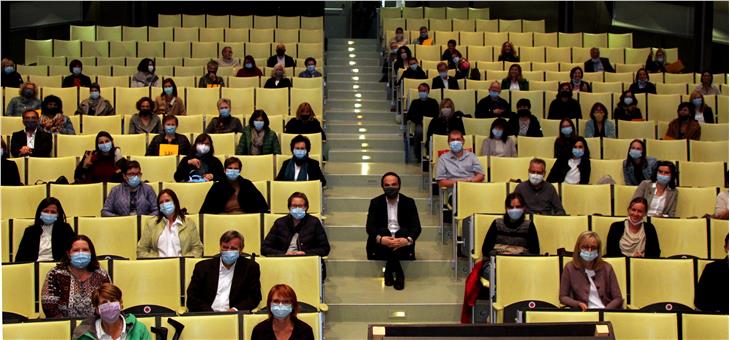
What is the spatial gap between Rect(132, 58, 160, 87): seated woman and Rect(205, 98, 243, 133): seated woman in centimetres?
207

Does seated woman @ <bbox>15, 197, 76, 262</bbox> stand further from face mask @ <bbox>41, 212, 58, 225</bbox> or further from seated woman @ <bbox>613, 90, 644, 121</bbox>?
seated woman @ <bbox>613, 90, 644, 121</bbox>

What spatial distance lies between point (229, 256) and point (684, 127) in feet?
19.0

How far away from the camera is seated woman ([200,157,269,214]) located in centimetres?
843

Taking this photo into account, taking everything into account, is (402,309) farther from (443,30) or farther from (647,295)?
(443,30)

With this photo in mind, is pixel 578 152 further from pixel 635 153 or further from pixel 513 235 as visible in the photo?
pixel 513 235

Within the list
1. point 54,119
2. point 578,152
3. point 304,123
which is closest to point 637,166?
point 578,152

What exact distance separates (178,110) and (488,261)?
4.84 metres

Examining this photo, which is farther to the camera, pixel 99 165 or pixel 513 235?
pixel 99 165

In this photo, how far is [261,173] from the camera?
9.43 meters

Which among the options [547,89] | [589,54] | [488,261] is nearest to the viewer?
[488,261]

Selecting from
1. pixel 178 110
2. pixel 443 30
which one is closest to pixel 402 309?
pixel 178 110

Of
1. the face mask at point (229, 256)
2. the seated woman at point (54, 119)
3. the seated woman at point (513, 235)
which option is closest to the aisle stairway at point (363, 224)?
the seated woman at point (513, 235)

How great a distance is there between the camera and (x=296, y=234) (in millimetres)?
7754

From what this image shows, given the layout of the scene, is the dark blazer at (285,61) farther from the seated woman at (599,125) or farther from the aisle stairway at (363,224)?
the seated woman at (599,125)
